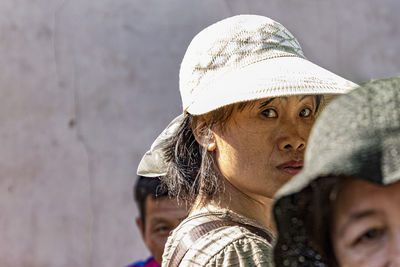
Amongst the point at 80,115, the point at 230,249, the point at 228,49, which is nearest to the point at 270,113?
the point at 228,49

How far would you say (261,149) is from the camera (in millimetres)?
2494

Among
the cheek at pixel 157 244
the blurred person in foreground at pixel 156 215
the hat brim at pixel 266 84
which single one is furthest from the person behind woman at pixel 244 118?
the cheek at pixel 157 244

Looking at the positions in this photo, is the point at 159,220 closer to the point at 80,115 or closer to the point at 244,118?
the point at 80,115

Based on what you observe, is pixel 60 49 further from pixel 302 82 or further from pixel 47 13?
pixel 302 82

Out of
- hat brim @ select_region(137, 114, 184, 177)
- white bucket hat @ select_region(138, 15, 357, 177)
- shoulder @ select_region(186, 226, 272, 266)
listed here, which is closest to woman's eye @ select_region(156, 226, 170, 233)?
hat brim @ select_region(137, 114, 184, 177)

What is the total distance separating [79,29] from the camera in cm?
498

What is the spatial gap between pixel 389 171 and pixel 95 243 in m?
3.70

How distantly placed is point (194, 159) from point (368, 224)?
126 centimetres

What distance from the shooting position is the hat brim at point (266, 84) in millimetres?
2424

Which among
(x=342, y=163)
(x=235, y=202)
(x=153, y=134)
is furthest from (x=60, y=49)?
(x=342, y=163)

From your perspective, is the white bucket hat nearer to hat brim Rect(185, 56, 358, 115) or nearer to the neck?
hat brim Rect(185, 56, 358, 115)

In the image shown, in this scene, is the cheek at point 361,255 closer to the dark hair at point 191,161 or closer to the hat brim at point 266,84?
the hat brim at point 266,84

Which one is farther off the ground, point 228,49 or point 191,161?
point 228,49

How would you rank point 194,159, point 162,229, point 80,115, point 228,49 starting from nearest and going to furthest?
1. point 228,49
2. point 194,159
3. point 162,229
4. point 80,115
